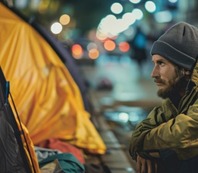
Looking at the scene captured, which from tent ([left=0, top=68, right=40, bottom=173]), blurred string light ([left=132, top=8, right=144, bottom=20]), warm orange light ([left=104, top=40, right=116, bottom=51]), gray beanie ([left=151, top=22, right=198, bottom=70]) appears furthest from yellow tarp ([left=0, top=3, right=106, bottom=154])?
warm orange light ([left=104, top=40, right=116, bottom=51])

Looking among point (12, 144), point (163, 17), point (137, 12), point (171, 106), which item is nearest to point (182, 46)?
point (171, 106)

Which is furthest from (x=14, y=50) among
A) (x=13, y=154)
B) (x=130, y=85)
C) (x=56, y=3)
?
(x=56, y=3)

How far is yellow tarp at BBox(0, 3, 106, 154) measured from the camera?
6.60 metres

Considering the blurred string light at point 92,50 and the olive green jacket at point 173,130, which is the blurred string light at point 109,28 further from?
the olive green jacket at point 173,130

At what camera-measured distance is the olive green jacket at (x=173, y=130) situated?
3221 millimetres

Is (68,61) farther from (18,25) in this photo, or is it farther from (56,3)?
(56,3)

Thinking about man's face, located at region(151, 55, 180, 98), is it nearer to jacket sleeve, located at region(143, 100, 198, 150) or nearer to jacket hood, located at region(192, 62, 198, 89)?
jacket hood, located at region(192, 62, 198, 89)

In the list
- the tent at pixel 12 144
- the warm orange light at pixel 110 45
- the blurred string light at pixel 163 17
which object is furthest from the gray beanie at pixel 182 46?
the warm orange light at pixel 110 45

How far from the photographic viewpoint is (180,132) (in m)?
3.21

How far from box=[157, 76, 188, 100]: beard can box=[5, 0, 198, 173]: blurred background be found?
2.59m

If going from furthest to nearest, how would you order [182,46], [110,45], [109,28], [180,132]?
[109,28]
[110,45]
[182,46]
[180,132]

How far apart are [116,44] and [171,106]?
3501 cm

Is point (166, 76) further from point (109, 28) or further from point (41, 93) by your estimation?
point (109, 28)

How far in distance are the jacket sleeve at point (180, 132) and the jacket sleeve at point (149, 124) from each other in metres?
0.20
